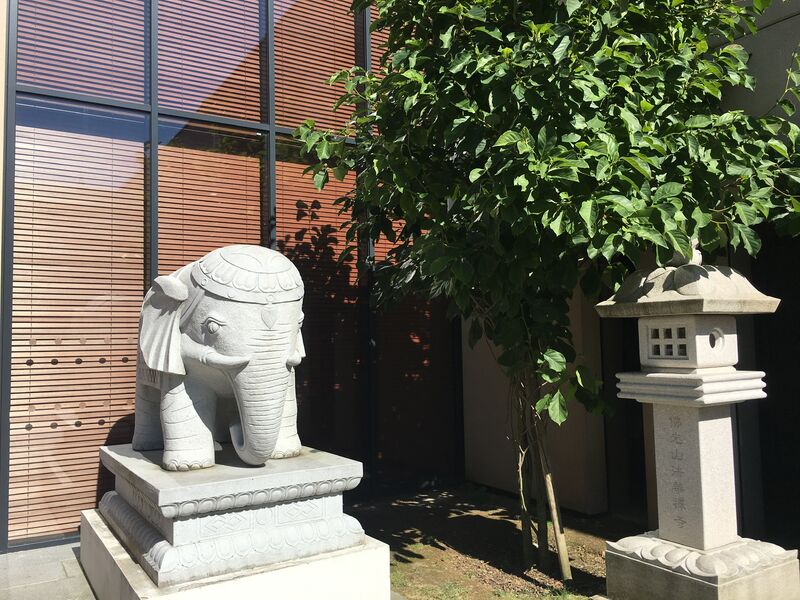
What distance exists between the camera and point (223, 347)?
12.4 ft

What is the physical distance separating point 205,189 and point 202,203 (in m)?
0.14

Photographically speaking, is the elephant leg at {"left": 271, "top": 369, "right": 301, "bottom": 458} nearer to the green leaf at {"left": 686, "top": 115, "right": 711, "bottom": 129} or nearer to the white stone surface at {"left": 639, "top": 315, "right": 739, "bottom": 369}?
the white stone surface at {"left": 639, "top": 315, "right": 739, "bottom": 369}

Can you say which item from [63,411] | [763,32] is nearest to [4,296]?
[63,411]

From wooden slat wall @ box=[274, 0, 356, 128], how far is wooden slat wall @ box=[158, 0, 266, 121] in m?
0.25

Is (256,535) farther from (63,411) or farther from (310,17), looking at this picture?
(310,17)

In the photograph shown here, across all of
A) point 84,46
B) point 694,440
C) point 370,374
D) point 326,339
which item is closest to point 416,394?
point 370,374

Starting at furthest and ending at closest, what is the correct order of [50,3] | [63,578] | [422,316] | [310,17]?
[422,316] < [310,17] < [50,3] < [63,578]

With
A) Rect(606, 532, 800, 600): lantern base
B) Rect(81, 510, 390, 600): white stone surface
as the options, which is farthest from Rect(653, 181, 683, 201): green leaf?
Rect(81, 510, 390, 600): white stone surface

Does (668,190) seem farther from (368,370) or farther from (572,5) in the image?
(368,370)

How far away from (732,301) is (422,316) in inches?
159

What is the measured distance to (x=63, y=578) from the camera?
461cm

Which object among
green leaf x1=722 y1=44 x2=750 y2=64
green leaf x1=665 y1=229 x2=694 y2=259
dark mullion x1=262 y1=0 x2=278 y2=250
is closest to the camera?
green leaf x1=665 y1=229 x2=694 y2=259

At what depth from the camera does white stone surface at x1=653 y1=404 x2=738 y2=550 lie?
3.59 m

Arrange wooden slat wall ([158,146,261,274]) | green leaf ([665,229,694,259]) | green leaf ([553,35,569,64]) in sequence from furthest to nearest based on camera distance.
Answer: wooden slat wall ([158,146,261,274])
green leaf ([553,35,569,64])
green leaf ([665,229,694,259])
